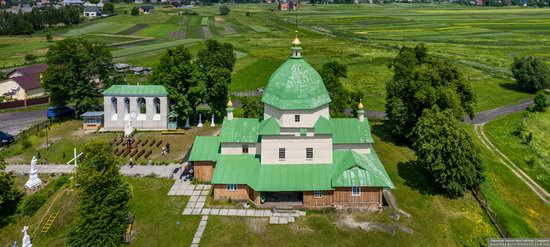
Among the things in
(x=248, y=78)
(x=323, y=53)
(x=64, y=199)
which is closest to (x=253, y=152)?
(x=64, y=199)

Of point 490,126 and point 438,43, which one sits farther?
point 438,43

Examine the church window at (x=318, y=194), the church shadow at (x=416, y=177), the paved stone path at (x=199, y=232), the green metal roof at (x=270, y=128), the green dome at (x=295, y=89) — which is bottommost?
the paved stone path at (x=199, y=232)

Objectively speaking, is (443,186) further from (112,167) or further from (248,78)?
(248,78)

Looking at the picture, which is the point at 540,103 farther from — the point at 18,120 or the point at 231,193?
the point at 18,120

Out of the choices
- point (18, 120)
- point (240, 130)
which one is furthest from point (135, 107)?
point (240, 130)

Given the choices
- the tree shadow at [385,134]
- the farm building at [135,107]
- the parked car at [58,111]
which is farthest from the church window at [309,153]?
the parked car at [58,111]

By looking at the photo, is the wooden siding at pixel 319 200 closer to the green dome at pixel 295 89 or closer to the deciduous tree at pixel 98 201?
the green dome at pixel 295 89
